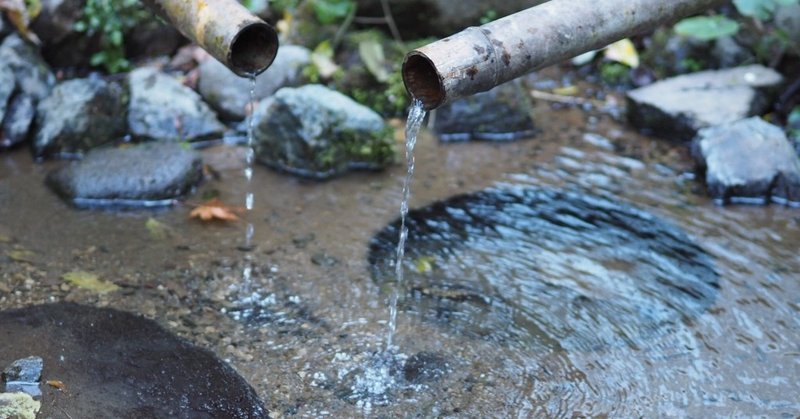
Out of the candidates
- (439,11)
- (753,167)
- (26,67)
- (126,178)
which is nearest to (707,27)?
(753,167)

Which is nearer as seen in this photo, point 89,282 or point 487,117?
point 89,282

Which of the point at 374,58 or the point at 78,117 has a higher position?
the point at 374,58

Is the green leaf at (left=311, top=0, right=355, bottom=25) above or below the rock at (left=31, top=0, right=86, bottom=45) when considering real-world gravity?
above

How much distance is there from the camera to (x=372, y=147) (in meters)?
6.21

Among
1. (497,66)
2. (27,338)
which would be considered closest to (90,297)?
(27,338)

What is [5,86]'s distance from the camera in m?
6.35

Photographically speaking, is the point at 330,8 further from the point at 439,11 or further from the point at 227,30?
the point at 227,30

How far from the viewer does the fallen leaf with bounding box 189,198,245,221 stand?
17.7ft

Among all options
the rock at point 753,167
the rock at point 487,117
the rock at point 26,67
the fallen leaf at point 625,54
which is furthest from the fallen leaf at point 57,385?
the fallen leaf at point 625,54

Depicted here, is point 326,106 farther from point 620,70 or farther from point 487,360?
point 620,70

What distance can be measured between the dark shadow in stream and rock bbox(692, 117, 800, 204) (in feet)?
2.49

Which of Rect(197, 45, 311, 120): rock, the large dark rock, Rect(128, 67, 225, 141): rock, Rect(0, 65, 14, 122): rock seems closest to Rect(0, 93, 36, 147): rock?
Rect(0, 65, 14, 122): rock

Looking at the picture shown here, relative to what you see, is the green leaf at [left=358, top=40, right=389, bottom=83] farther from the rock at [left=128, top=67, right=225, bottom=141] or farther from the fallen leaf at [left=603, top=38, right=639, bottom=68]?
the fallen leaf at [left=603, top=38, right=639, bottom=68]

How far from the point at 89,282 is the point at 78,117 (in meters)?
2.17
